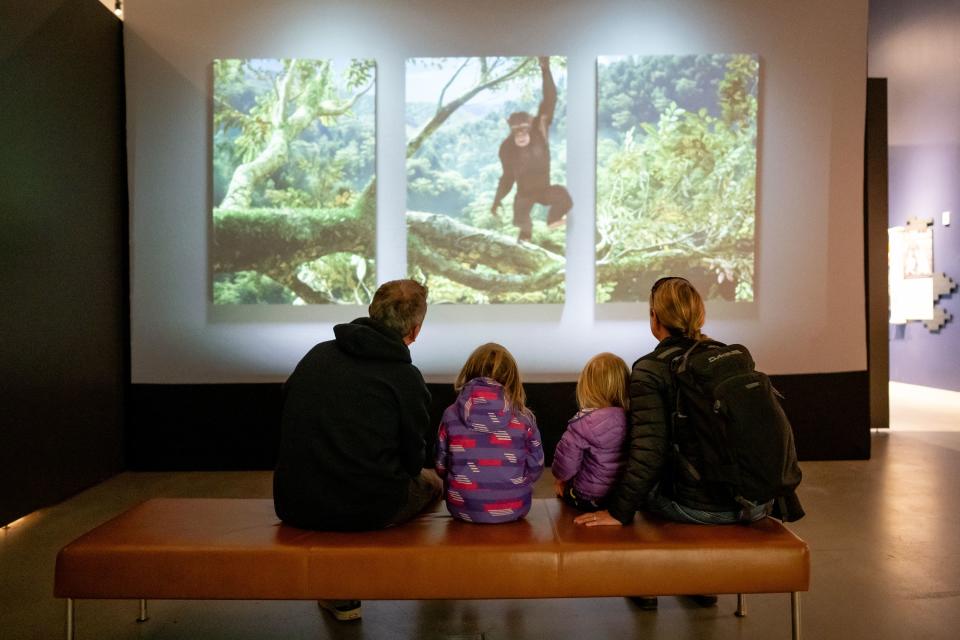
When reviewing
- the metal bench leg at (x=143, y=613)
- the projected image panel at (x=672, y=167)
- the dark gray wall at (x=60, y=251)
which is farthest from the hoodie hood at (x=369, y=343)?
the projected image panel at (x=672, y=167)

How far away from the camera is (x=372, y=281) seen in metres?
5.37

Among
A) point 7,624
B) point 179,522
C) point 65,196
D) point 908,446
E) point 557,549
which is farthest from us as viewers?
point 908,446

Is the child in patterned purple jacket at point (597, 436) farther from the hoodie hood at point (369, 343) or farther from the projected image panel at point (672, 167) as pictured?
the projected image panel at point (672, 167)

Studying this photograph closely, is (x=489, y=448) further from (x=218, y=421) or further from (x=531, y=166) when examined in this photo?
(x=218, y=421)

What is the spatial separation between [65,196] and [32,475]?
1650mm

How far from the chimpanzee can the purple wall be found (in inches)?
274

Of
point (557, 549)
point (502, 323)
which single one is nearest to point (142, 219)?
point (502, 323)

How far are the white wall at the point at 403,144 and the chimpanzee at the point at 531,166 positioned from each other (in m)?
0.13

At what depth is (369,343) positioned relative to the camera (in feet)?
7.82

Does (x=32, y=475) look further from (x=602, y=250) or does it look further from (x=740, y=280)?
(x=740, y=280)

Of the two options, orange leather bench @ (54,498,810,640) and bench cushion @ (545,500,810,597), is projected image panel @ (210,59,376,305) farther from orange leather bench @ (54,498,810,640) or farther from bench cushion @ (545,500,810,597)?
bench cushion @ (545,500,810,597)

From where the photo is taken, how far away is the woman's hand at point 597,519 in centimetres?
245

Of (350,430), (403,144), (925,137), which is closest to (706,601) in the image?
(350,430)

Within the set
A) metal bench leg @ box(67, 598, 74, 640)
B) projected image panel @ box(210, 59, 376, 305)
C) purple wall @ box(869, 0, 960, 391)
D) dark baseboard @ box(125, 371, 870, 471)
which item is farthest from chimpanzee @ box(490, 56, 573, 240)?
purple wall @ box(869, 0, 960, 391)
